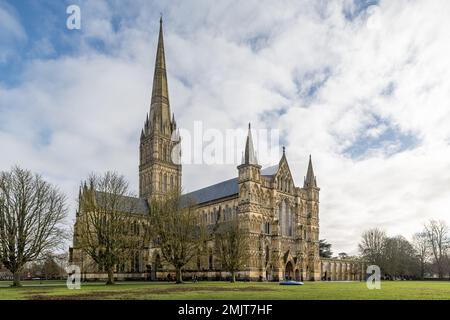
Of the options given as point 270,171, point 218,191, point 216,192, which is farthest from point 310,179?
point 216,192

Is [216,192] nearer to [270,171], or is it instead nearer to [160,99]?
[270,171]

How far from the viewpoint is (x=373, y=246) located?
108 meters

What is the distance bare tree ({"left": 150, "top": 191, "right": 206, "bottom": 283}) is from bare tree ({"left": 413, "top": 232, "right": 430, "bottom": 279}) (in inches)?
3078

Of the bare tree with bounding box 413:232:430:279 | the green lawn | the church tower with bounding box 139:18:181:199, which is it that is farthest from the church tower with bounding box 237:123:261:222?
the bare tree with bounding box 413:232:430:279

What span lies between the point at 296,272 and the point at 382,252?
36.1m

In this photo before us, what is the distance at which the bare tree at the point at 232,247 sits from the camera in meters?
63.8

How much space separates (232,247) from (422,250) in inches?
2901

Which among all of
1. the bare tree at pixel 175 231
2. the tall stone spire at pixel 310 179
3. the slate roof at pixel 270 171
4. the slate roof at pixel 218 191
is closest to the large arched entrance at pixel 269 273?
the slate roof at pixel 218 191

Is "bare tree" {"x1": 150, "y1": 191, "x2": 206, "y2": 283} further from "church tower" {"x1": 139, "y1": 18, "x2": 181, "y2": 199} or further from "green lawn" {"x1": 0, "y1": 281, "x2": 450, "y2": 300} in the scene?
"church tower" {"x1": 139, "y1": 18, "x2": 181, "y2": 199}

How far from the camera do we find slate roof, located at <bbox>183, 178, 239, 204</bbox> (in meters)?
83.9

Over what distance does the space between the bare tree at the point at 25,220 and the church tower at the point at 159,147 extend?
4679 centimetres

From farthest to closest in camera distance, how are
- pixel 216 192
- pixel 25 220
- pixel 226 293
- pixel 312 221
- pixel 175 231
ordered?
pixel 216 192 → pixel 312 221 → pixel 175 231 → pixel 25 220 → pixel 226 293
